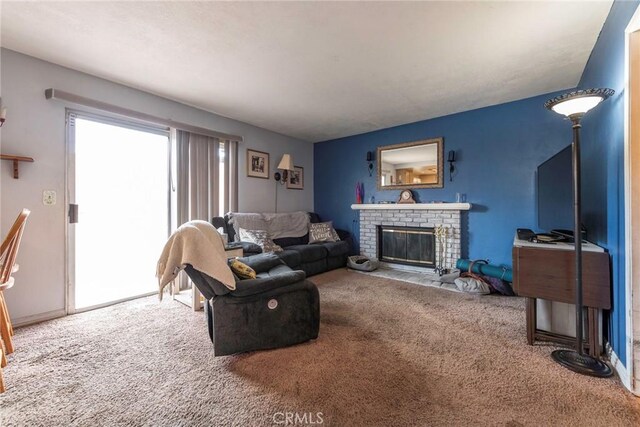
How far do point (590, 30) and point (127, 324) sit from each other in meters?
4.55

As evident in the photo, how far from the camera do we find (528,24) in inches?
79.1

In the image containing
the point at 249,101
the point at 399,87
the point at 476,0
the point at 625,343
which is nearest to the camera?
the point at 625,343

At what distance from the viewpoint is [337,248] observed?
4.50 metres

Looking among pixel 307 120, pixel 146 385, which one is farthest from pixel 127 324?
pixel 307 120

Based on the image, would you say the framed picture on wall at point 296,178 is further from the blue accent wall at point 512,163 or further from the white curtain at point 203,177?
the white curtain at point 203,177

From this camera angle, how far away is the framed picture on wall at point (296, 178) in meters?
5.21

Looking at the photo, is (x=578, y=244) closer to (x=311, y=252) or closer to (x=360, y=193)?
(x=311, y=252)

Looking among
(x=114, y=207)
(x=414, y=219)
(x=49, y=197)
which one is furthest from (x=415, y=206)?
(x=49, y=197)

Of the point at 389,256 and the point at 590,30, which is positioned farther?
the point at 389,256

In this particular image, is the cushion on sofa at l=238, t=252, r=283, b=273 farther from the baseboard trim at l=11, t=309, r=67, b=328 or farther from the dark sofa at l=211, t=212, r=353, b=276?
the baseboard trim at l=11, t=309, r=67, b=328

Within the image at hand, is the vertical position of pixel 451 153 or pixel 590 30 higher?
pixel 590 30

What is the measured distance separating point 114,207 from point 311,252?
2.51 meters

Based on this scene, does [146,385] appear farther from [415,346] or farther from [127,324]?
[415,346]

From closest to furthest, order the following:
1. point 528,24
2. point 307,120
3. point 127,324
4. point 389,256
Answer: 1. point 528,24
2. point 127,324
3. point 307,120
4. point 389,256
